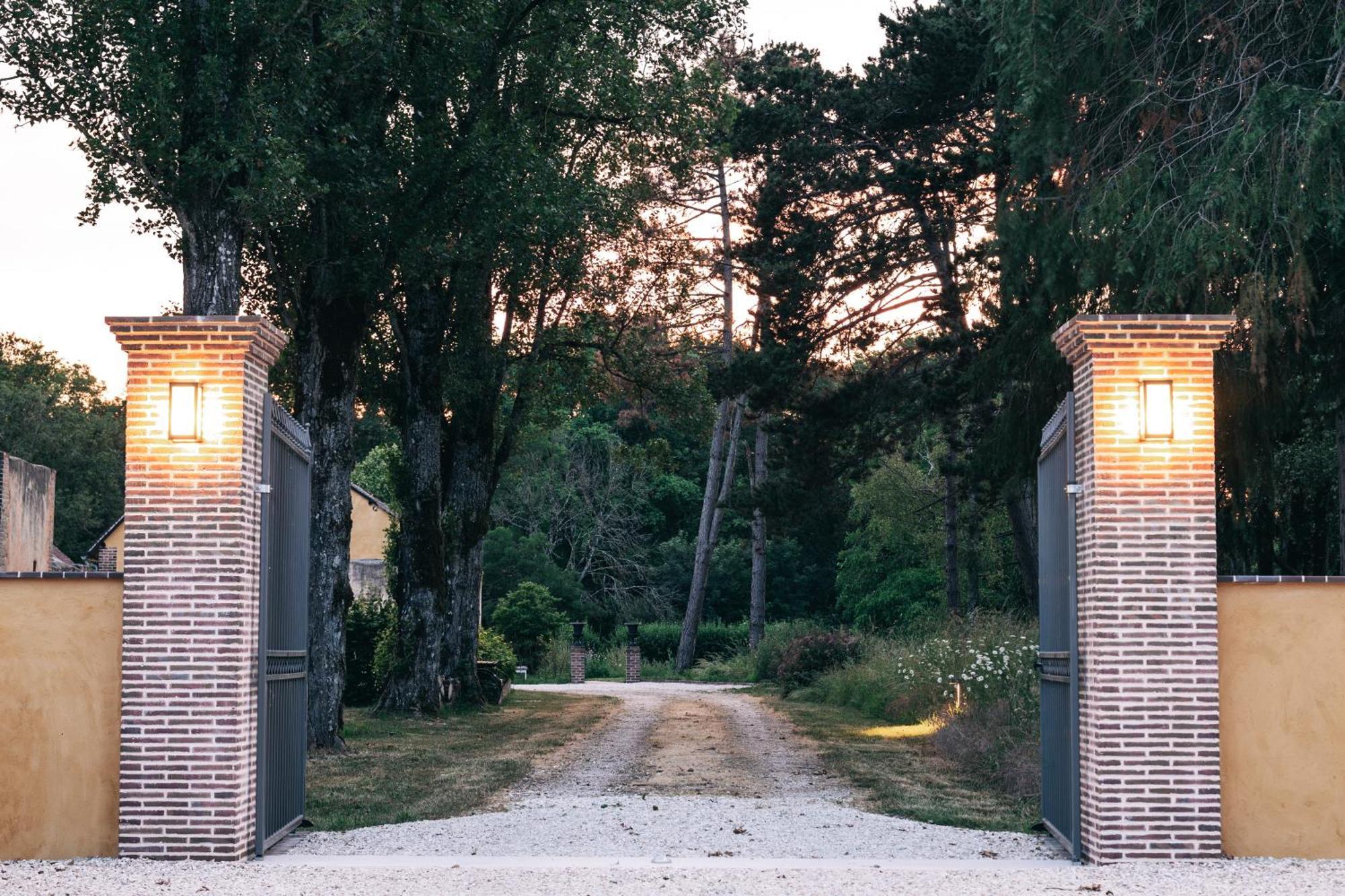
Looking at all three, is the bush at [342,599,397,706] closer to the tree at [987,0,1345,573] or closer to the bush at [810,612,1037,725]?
the bush at [810,612,1037,725]

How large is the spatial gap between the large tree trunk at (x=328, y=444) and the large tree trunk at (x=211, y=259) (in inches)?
125

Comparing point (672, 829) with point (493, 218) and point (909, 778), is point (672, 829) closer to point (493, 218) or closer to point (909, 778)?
point (909, 778)

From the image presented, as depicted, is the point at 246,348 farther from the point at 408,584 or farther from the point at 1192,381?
the point at 408,584

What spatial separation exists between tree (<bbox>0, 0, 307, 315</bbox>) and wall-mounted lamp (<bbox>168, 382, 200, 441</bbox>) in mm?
5286

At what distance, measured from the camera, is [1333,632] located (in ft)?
32.1

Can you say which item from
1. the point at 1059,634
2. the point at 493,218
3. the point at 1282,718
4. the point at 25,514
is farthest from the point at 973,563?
the point at 1282,718

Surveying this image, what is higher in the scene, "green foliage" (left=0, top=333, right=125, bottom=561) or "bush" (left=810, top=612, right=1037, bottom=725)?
"green foliage" (left=0, top=333, right=125, bottom=561)

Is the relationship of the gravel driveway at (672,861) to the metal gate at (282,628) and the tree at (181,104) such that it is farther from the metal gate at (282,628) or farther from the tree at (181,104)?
the tree at (181,104)

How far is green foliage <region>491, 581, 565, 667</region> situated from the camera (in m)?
44.0

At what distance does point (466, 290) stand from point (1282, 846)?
16007 mm

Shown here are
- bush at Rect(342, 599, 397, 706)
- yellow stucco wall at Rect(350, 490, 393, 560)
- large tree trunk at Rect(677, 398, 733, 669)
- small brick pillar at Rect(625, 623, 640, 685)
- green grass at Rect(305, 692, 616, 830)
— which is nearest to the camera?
green grass at Rect(305, 692, 616, 830)

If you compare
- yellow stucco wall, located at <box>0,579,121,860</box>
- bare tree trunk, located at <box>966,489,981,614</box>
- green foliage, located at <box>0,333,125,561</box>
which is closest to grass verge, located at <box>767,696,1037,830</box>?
yellow stucco wall, located at <box>0,579,121,860</box>

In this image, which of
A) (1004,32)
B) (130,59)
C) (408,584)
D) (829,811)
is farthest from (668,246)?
(829,811)

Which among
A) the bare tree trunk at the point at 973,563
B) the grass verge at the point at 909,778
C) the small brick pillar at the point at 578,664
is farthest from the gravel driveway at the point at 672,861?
the bare tree trunk at the point at 973,563
